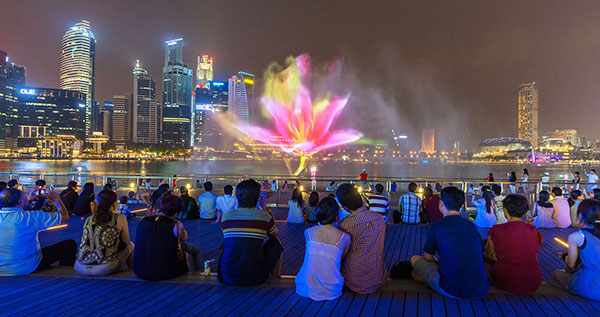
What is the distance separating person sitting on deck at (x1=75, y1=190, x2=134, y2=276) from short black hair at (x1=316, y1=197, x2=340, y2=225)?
111 inches

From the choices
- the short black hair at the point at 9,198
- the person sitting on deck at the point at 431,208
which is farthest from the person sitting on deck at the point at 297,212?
A: the short black hair at the point at 9,198

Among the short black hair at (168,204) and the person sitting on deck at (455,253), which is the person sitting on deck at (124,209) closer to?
the short black hair at (168,204)

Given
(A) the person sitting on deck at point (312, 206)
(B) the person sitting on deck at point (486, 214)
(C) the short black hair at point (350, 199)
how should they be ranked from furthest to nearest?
(B) the person sitting on deck at point (486, 214) < (A) the person sitting on deck at point (312, 206) < (C) the short black hair at point (350, 199)

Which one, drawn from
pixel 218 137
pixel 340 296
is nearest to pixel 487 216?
pixel 340 296

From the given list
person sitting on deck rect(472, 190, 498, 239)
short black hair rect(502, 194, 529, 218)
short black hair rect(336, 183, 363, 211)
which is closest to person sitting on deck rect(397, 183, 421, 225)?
person sitting on deck rect(472, 190, 498, 239)

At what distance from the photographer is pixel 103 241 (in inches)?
177

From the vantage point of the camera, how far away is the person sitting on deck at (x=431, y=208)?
29.5ft

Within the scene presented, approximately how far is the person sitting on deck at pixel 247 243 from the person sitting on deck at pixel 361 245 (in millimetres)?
968

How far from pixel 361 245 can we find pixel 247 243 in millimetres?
1404

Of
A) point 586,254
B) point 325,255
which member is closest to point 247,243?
point 325,255

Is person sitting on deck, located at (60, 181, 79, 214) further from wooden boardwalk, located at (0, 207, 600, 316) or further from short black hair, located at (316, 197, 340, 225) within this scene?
short black hair, located at (316, 197, 340, 225)

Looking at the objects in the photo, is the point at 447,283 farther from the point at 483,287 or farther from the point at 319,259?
the point at 319,259

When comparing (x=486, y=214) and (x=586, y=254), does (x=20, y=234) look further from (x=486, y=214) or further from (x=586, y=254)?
(x=486, y=214)

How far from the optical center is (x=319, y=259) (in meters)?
3.82
